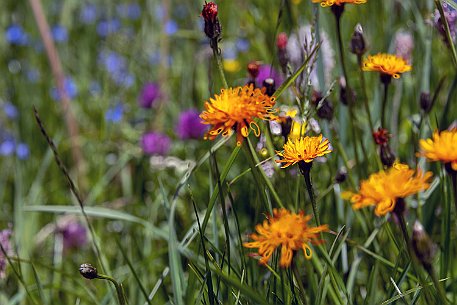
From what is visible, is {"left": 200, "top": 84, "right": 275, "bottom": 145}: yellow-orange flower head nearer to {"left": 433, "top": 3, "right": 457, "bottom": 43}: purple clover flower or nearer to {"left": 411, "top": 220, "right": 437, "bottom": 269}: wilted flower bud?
{"left": 411, "top": 220, "right": 437, "bottom": 269}: wilted flower bud

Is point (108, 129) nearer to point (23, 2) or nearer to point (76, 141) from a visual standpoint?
point (76, 141)

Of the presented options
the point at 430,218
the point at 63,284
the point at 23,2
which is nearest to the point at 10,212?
the point at 63,284

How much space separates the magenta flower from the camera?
230 centimetres

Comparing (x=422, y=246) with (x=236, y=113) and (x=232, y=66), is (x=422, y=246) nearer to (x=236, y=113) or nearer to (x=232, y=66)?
(x=236, y=113)

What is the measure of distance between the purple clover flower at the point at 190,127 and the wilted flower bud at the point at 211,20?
1035 mm

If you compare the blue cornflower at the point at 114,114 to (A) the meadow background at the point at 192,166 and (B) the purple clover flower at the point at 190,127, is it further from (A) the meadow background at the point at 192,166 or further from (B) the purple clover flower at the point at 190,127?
(B) the purple clover flower at the point at 190,127

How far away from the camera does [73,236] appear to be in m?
1.82

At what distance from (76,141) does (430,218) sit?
3.47 feet

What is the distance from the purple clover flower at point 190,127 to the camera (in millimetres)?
1963

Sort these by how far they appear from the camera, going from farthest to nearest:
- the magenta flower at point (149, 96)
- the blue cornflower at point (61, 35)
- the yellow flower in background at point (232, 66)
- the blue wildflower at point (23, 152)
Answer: the blue cornflower at point (61, 35) < the yellow flower in background at point (232, 66) < the magenta flower at point (149, 96) < the blue wildflower at point (23, 152)

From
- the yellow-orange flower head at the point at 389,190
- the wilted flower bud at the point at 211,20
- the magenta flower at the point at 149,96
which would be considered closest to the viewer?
the yellow-orange flower head at the point at 389,190

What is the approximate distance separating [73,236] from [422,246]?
51.0 inches

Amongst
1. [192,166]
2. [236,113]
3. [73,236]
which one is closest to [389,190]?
[236,113]

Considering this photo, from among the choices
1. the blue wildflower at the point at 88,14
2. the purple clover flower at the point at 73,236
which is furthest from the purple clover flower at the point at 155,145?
the blue wildflower at the point at 88,14
